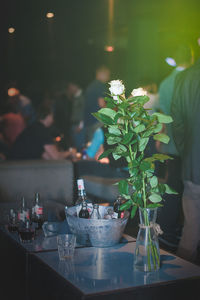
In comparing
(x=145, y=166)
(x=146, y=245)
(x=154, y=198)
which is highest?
(x=145, y=166)

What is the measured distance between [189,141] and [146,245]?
153 cm

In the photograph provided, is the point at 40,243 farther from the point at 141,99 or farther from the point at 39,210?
the point at 141,99

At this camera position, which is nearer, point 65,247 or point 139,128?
point 139,128

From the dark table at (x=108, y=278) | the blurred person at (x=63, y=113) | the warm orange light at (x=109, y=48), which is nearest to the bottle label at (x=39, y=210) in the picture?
the dark table at (x=108, y=278)

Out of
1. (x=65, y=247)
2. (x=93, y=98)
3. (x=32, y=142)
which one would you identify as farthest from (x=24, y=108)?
(x=65, y=247)

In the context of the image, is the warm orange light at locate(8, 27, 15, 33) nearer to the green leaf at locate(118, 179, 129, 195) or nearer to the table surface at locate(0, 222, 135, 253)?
the table surface at locate(0, 222, 135, 253)

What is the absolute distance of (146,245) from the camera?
1601 millimetres

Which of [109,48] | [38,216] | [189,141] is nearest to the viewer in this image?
[38,216]

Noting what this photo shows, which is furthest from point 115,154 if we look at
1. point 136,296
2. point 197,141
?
point 197,141

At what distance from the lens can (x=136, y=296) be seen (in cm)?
146

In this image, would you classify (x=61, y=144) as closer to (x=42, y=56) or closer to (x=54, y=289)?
(x=54, y=289)

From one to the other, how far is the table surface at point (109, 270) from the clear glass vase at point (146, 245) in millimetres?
27

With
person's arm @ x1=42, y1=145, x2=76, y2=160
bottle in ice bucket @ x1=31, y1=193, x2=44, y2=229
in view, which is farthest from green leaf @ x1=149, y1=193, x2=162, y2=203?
person's arm @ x1=42, y1=145, x2=76, y2=160

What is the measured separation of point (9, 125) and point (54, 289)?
4188 mm
